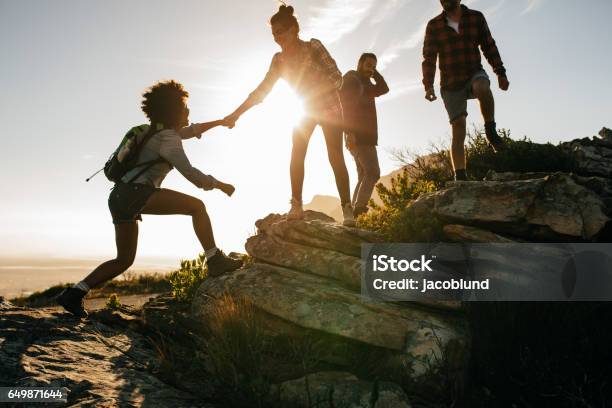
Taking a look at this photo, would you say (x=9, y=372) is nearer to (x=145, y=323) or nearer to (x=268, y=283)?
(x=145, y=323)

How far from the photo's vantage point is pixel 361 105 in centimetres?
779

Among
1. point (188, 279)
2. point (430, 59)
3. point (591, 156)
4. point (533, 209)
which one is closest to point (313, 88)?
point (430, 59)

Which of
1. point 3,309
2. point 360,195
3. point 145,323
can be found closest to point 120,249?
point 145,323

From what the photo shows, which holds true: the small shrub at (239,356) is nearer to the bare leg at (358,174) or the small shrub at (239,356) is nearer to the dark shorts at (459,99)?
the bare leg at (358,174)

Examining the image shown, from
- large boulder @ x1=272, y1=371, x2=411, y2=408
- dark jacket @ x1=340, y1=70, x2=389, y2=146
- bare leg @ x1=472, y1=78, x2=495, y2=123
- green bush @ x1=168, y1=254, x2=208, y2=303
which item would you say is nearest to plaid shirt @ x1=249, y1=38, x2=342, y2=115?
bare leg @ x1=472, y1=78, x2=495, y2=123

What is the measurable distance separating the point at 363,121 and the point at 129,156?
4551 millimetres

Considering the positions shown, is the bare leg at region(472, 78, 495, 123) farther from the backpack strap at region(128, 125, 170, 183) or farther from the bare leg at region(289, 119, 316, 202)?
the backpack strap at region(128, 125, 170, 183)

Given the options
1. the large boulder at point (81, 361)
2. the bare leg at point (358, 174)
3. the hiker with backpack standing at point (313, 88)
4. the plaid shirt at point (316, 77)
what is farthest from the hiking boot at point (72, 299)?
the bare leg at point (358, 174)

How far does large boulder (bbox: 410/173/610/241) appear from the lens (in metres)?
4.43

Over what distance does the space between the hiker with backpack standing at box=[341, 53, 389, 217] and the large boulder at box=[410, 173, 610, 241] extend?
2420 millimetres

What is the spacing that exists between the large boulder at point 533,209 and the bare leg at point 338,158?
1.33 m

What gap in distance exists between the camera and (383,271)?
4.62m

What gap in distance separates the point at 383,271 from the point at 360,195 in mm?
2851

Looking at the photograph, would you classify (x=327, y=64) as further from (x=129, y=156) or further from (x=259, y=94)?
(x=129, y=156)
